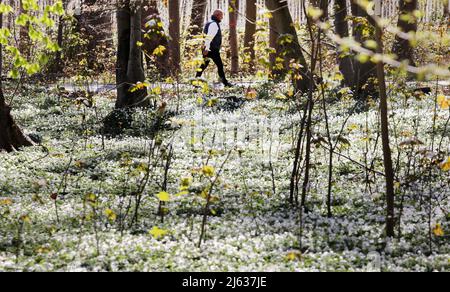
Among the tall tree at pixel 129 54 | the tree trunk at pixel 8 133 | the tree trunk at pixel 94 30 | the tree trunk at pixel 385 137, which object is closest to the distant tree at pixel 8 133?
the tree trunk at pixel 8 133

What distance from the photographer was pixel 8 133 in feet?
39.4

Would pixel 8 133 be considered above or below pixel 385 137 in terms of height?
below

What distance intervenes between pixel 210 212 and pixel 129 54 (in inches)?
411

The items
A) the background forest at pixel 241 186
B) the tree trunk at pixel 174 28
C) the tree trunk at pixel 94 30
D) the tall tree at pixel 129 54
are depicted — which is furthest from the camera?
the tree trunk at pixel 94 30

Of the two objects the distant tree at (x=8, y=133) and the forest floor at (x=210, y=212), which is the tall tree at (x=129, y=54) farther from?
the distant tree at (x=8, y=133)

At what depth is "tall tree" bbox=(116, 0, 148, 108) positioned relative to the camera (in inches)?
672

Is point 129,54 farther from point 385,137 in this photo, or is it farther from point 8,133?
point 385,137

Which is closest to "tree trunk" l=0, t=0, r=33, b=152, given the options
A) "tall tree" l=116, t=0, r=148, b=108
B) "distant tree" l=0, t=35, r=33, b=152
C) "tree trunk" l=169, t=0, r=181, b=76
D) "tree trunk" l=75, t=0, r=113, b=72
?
"distant tree" l=0, t=35, r=33, b=152

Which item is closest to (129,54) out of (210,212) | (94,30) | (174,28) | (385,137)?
(210,212)

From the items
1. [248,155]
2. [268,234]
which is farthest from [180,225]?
[248,155]

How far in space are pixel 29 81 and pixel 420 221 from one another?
22690mm

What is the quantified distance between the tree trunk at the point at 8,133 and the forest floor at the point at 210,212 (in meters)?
0.38

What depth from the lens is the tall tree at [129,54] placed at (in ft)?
56.0

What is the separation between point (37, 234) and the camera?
7039 millimetres
